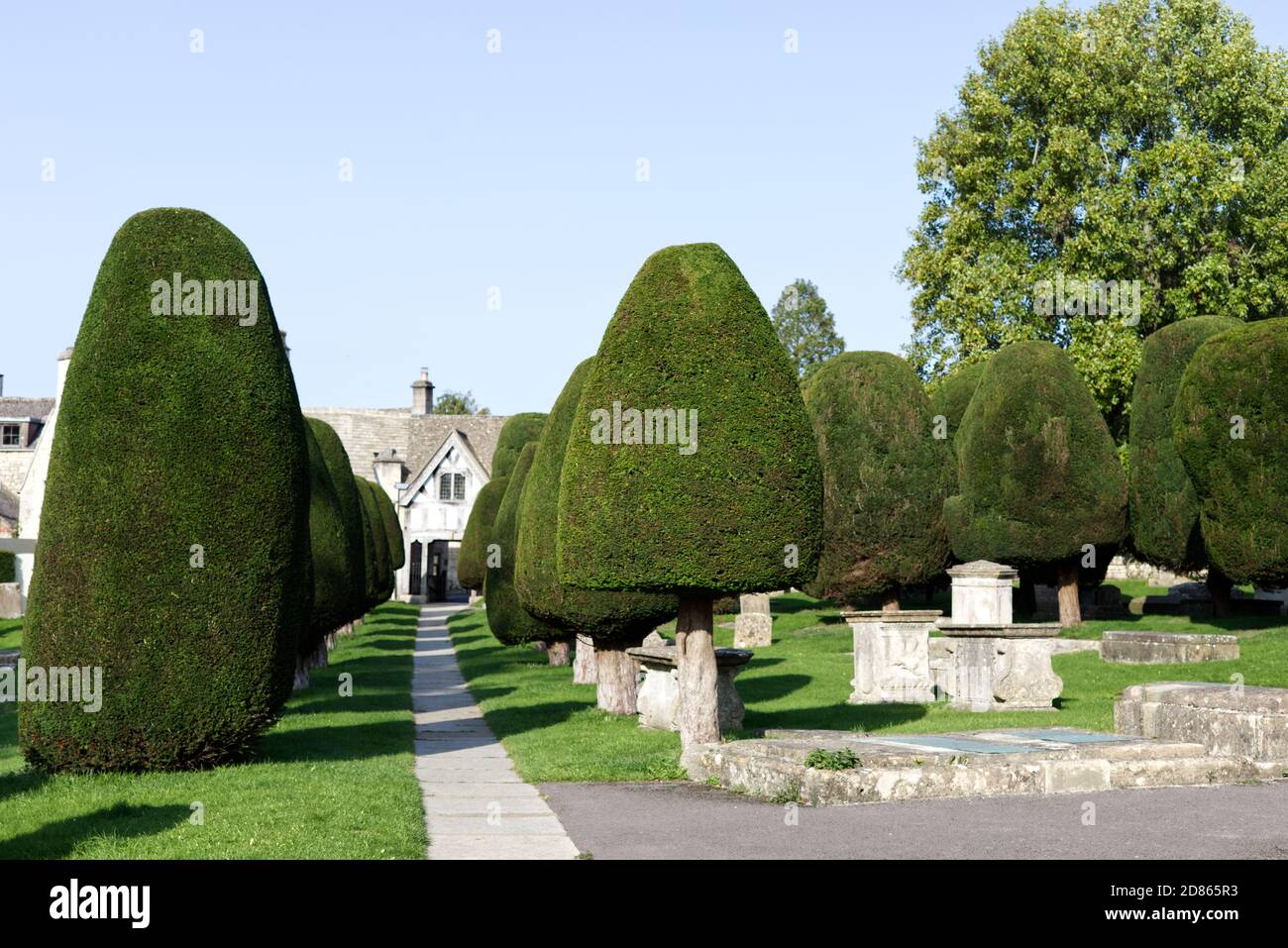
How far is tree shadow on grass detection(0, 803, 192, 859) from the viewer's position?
29.2 ft

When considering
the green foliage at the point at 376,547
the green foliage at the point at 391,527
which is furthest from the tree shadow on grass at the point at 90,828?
the green foliage at the point at 391,527

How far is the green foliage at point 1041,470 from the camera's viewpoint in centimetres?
3031

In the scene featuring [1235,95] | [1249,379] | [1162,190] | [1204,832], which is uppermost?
[1235,95]

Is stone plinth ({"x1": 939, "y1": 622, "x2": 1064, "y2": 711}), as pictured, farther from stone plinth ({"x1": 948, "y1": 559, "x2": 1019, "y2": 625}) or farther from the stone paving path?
the stone paving path

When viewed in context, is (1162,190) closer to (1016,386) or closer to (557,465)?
(1016,386)

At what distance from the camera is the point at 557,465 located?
769 inches

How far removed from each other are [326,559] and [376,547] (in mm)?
16263

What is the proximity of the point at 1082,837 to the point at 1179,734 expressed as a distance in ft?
14.5

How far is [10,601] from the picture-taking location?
46188mm

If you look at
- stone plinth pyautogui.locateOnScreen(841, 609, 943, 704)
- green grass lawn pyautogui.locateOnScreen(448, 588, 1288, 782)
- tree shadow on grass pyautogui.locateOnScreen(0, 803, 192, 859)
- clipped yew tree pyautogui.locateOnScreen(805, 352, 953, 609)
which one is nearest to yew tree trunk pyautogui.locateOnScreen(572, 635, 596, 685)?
green grass lawn pyautogui.locateOnScreen(448, 588, 1288, 782)

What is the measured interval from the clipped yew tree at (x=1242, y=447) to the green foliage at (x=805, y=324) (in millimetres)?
58055
